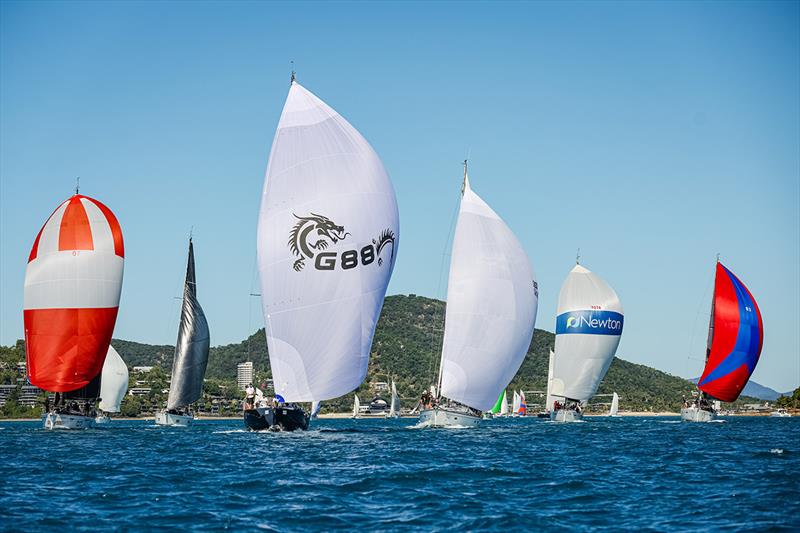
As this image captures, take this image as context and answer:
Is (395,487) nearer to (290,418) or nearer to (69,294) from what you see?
(290,418)

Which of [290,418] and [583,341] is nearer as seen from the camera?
[290,418]

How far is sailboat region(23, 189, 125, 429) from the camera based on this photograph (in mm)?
52875

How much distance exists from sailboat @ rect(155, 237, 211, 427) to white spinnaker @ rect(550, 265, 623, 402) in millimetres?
29030

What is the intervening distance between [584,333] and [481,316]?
29.7 m

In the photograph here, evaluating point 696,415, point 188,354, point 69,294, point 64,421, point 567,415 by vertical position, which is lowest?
point 64,421

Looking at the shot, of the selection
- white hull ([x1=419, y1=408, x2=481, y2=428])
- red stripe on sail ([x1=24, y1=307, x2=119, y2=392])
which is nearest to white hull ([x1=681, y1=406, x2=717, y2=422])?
white hull ([x1=419, y1=408, x2=481, y2=428])

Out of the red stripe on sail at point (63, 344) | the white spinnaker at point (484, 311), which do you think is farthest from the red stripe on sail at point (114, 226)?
the white spinnaker at point (484, 311)

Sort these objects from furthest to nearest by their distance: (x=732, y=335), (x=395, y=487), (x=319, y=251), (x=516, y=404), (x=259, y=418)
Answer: (x=516, y=404), (x=732, y=335), (x=259, y=418), (x=319, y=251), (x=395, y=487)

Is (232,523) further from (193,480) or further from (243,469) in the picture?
(243,469)

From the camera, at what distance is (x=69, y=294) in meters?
52.9

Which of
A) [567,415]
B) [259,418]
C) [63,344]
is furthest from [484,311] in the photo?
[567,415]

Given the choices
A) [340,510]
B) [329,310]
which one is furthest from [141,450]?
[340,510]

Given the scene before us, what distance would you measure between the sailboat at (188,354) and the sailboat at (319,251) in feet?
103

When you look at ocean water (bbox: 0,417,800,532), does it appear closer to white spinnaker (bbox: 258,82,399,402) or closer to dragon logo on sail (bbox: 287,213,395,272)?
white spinnaker (bbox: 258,82,399,402)
